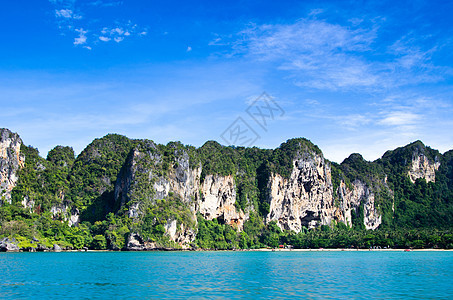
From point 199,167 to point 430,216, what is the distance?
84079 millimetres

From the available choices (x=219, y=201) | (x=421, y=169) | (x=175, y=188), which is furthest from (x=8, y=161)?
(x=421, y=169)

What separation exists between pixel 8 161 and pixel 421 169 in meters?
144

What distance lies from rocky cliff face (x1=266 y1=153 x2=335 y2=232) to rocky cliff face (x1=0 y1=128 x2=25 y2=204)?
69263 millimetres

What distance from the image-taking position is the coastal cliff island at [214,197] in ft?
292

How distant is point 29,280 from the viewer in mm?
29328

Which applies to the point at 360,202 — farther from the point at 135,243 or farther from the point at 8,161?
the point at 8,161

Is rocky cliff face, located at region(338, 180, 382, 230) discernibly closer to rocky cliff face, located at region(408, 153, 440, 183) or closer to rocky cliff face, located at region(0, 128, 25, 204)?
rocky cliff face, located at region(408, 153, 440, 183)

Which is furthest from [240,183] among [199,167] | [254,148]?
[254,148]

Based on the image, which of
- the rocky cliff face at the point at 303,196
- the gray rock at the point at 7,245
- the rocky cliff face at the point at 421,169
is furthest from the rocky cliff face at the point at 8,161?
the rocky cliff face at the point at 421,169

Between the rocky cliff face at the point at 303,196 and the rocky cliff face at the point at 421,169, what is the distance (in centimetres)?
4307

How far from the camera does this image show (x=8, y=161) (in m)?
95.2

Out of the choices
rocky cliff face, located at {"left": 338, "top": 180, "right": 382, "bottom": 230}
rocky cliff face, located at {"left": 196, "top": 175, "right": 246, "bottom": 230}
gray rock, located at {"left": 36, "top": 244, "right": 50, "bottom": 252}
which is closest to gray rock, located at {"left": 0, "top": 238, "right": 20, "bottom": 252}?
gray rock, located at {"left": 36, "top": 244, "right": 50, "bottom": 252}

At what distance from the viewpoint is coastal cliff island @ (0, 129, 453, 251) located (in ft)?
292

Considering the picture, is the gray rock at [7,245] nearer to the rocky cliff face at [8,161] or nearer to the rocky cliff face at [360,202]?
the rocky cliff face at [8,161]
